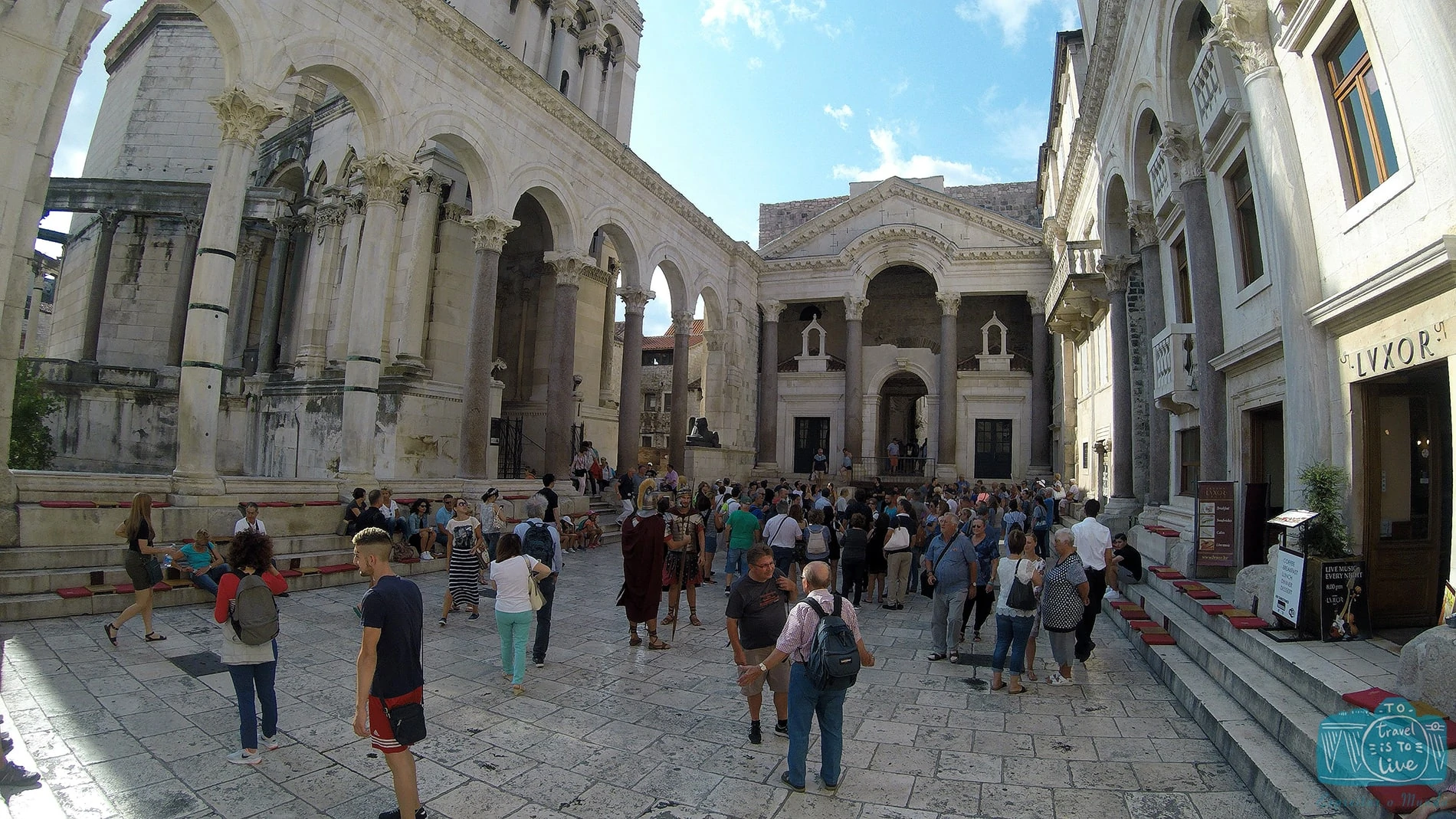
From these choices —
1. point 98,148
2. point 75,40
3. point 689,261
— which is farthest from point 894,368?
point 98,148

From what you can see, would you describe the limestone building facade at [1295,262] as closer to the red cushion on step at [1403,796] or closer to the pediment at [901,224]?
the red cushion on step at [1403,796]

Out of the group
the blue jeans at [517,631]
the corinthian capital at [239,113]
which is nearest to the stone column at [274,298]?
the corinthian capital at [239,113]

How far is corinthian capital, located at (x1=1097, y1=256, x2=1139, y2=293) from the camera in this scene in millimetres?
14195

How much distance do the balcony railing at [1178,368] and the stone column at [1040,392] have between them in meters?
14.8

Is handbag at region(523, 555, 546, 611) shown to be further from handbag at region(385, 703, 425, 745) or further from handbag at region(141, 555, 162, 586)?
handbag at region(141, 555, 162, 586)

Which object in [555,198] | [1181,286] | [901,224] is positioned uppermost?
[901,224]

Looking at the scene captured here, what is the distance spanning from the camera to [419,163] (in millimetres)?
14867

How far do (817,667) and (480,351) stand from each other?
41.6ft

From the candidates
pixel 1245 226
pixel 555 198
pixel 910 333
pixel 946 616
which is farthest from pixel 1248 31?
pixel 910 333

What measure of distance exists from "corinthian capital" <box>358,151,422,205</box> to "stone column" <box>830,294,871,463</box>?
58.2 ft

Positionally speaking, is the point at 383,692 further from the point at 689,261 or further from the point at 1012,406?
the point at 1012,406

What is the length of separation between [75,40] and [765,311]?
72.8 ft

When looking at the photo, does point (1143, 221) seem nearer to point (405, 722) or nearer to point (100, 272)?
point (405, 722)

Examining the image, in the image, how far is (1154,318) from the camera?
1248 centimetres
